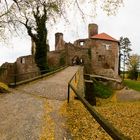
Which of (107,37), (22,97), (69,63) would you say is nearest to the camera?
(22,97)

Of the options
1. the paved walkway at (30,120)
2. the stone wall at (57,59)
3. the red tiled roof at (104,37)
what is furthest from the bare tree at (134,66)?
the paved walkway at (30,120)

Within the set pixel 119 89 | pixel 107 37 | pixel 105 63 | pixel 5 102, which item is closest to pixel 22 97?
pixel 5 102

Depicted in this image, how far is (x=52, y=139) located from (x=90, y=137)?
1213mm

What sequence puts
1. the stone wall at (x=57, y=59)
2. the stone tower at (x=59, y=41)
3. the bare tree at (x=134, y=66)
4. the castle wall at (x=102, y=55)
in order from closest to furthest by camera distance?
1. the stone wall at (x=57, y=59)
2. the castle wall at (x=102, y=55)
3. the stone tower at (x=59, y=41)
4. the bare tree at (x=134, y=66)

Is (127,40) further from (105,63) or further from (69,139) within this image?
(69,139)

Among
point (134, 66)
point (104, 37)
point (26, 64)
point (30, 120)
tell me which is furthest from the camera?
point (134, 66)

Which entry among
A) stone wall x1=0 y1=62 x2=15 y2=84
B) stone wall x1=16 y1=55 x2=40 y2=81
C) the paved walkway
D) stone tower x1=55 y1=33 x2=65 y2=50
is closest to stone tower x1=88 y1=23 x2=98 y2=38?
stone tower x1=55 y1=33 x2=65 y2=50

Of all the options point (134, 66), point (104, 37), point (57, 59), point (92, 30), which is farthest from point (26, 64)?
point (134, 66)

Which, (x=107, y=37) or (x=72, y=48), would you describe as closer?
(x=72, y=48)

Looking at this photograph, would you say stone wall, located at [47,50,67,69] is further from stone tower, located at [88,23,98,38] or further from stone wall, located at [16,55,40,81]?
stone tower, located at [88,23,98,38]

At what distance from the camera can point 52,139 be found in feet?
28.7

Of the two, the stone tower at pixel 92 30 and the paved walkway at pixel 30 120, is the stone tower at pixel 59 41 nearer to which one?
the stone tower at pixel 92 30

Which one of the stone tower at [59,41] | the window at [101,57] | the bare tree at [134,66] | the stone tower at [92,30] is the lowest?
the bare tree at [134,66]

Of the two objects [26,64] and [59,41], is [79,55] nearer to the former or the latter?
[26,64]
